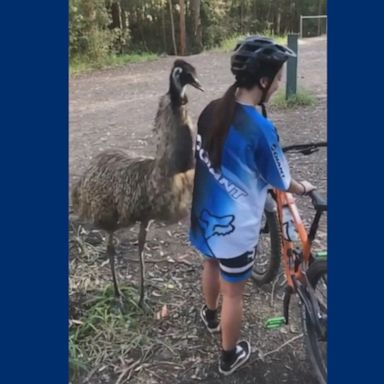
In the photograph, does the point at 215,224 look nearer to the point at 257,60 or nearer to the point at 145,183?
the point at 145,183

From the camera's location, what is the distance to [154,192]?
1.85 metres

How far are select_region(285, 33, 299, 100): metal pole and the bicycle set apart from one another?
0.17 metres

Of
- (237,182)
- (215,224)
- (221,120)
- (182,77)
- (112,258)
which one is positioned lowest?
(112,258)

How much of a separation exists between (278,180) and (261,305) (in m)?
0.50

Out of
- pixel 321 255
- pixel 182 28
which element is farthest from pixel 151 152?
pixel 321 255

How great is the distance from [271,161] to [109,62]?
59 cm

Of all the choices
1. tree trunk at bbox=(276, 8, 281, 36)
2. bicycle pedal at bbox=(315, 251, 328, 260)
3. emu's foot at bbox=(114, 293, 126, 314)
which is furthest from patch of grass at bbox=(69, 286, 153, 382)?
Answer: tree trunk at bbox=(276, 8, 281, 36)

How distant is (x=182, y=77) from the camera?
1.70 metres

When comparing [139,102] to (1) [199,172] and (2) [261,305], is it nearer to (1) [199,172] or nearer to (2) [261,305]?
(1) [199,172]

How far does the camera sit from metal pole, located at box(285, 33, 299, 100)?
5.65ft

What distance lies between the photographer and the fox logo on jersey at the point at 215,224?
A: 164 cm

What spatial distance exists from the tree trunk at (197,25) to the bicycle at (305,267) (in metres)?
0.37

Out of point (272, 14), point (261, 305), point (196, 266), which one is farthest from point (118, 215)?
point (272, 14)

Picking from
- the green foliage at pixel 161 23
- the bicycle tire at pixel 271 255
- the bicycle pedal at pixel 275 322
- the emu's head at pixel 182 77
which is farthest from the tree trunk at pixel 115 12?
the bicycle pedal at pixel 275 322
